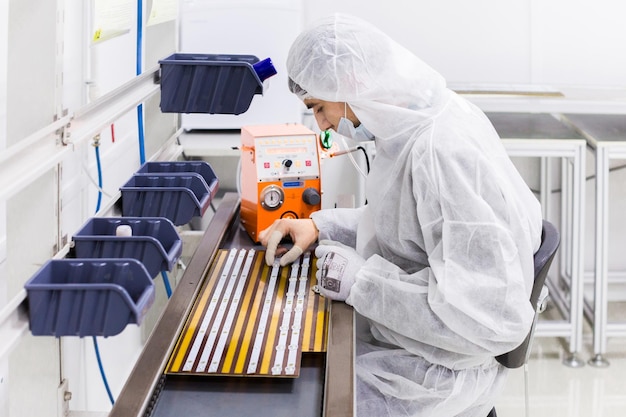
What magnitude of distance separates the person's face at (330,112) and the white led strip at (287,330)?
315 mm

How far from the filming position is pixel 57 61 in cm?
134

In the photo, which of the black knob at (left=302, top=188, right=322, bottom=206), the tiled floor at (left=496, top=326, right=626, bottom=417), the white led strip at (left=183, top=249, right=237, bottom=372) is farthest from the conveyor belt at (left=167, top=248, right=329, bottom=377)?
the tiled floor at (left=496, top=326, right=626, bottom=417)

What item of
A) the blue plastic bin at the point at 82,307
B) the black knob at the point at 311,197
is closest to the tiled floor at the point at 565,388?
the black knob at the point at 311,197

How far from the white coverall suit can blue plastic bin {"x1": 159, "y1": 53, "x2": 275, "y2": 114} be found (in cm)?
26

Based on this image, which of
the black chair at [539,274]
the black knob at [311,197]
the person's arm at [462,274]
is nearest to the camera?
the person's arm at [462,274]

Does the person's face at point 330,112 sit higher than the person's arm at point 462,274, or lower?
higher

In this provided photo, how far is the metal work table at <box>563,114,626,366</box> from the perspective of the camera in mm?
3029

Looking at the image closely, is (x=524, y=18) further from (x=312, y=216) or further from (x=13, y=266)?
(x=13, y=266)

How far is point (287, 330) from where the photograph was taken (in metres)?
1.51

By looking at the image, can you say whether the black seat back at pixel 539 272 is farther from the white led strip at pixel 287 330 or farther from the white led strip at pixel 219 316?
the white led strip at pixel 219 316

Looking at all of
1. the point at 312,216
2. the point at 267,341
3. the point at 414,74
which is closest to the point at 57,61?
the point at 267,341

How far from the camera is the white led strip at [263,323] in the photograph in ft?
4.54

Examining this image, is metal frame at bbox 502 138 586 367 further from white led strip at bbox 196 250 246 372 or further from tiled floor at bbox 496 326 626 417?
white led strip at bbox 196 250 246 372

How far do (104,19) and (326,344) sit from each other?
0.79 meters
